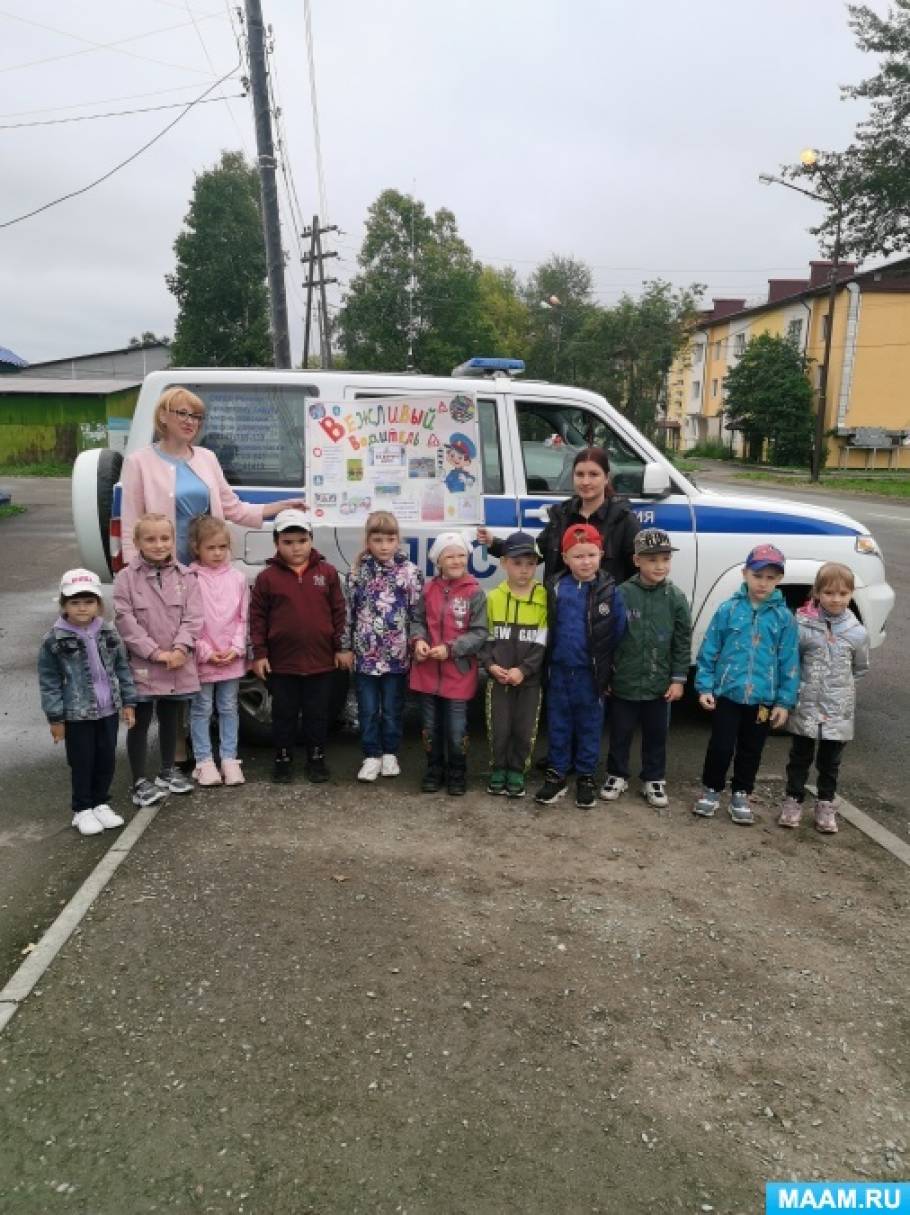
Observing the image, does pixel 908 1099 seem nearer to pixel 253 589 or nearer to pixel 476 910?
pixel 476 910

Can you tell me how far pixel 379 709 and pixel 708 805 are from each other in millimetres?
1846

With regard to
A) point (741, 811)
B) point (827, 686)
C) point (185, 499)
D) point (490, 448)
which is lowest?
point (741, 811)

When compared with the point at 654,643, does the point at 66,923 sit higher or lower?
lower

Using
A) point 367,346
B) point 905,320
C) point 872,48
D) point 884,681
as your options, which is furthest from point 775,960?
point 367,346

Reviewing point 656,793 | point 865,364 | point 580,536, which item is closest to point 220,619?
point 580,536

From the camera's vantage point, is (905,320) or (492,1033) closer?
(492,1033)

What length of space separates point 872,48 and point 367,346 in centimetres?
3136

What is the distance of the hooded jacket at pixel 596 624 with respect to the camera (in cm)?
453

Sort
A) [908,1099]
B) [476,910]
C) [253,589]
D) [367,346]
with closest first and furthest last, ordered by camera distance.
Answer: [908,1099] → [476,910] → [253,589] → [367,346]

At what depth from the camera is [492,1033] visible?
2811mm

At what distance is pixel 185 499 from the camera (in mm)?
4703

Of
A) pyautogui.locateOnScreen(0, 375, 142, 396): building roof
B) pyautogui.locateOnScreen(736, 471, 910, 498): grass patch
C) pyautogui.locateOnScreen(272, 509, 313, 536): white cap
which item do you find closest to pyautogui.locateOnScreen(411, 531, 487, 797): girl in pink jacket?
pyautogui.locateOnScreen(272, 509, 313, 536): white cap

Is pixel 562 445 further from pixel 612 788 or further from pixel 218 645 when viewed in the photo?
pixel 218 645

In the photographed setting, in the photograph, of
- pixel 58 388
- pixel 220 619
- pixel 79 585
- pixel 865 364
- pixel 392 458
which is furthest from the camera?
pixel 865 364
